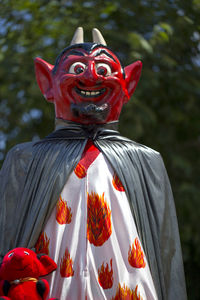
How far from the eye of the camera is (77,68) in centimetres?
335

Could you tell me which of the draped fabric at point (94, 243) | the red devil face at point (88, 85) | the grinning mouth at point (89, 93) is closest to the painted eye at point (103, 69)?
the red devil face at point (88, 85)

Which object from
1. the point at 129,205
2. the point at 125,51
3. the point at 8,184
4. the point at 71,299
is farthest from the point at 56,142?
the point at 125,51

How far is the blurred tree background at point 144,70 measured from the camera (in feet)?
20.2

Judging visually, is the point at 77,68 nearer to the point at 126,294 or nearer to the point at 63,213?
the point at 63,213

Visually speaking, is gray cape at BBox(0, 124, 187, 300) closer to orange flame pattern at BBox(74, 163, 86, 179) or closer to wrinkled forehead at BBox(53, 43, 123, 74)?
orange flame pattern at BBox(74, 163, 86, 179)

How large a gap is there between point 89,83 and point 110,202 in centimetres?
76

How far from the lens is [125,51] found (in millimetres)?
6566

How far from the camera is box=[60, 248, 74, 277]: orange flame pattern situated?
2900 millimetres

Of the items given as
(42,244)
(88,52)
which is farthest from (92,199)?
(88,52)

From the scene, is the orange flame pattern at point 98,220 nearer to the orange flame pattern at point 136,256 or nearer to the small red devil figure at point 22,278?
the orange flame pattern at point 136,256

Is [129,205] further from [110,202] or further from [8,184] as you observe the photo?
[8,184]

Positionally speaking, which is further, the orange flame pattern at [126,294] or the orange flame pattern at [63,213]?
the orange flame pattern at [63,213]

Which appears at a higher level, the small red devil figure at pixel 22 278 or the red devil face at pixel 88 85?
the red devil face at pixel 88 85

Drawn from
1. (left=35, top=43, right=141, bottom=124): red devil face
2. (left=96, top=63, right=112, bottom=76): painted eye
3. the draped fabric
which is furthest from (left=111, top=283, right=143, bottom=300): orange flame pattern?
(left=96, top=63, right=112, bottom=76): painted eye
